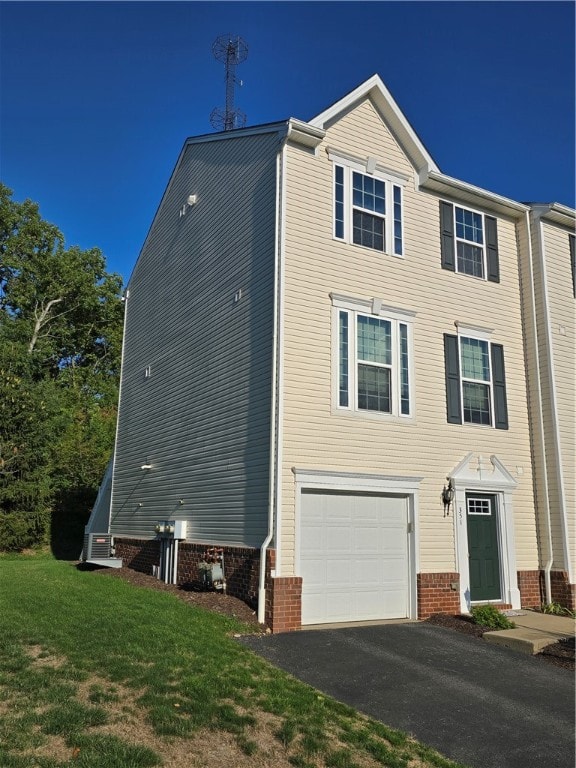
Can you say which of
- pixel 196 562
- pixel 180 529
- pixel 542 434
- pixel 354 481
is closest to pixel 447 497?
pixel 354 481

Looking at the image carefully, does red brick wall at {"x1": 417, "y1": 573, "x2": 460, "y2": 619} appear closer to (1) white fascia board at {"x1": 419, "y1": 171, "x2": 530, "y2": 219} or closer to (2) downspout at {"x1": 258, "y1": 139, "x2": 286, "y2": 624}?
(2) downspout at {"x1": 258, "y1": 139, "x2": 286, "y2": 624}

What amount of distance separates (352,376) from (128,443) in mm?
9110

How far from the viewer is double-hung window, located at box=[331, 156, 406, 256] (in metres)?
12.1

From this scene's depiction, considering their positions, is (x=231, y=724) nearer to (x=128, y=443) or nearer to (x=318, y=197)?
(x=318, y=197)

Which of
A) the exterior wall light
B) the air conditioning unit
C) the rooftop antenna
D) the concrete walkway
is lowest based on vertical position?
the concrete walkway

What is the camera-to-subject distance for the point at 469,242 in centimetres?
1373

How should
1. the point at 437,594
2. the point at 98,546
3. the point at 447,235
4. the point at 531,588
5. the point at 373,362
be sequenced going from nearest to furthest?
the point at 437,594, the point at 373,362, the point at 531,588, the point at 447,235, the point at 98,546

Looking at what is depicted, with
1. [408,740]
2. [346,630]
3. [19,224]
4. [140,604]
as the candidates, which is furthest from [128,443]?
[19,224]

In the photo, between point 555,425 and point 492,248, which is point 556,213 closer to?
point 492,248

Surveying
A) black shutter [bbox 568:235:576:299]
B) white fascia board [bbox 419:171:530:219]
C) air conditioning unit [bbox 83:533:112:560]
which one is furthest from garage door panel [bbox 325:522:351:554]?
air conditioning unit [bbox 83:533:112:560]

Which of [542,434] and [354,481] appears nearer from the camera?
[354,481]

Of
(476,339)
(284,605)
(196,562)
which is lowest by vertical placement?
(284,605)

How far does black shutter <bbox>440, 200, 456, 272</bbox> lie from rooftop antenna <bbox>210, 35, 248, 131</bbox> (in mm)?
→ 12306

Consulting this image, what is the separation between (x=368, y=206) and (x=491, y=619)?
25.9 ft
